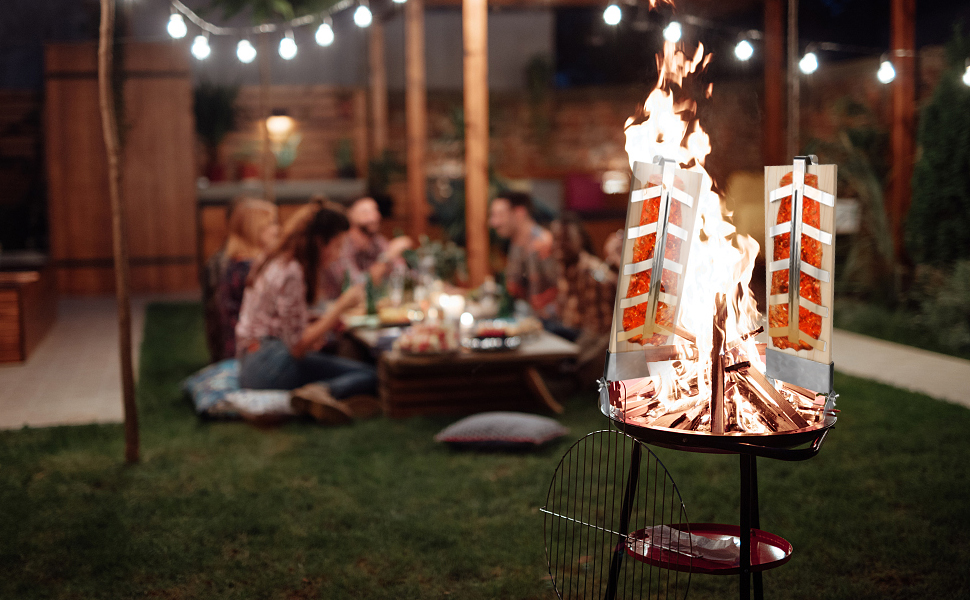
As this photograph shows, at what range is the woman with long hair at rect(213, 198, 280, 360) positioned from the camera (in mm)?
5699

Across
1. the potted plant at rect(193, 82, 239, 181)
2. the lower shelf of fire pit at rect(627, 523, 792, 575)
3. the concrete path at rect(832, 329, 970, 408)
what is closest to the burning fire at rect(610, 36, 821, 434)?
the lower shelf of fire pit at rect(627, 523, 792, 575)

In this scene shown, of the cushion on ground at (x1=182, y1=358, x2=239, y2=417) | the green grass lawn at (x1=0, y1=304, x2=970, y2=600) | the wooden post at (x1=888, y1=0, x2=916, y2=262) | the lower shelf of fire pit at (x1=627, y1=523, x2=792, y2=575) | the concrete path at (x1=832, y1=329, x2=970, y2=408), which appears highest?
the wooden post at (x1=888, y1=0, x2=916, y2=262)

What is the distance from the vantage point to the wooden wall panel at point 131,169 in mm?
11070

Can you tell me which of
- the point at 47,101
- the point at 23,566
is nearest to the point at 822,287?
the point at 23,566

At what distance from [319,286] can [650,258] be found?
11.0 ft

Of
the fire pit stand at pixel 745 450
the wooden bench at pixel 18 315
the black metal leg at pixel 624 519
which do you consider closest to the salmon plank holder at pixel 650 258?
the fire pit stand at pixel 745 450

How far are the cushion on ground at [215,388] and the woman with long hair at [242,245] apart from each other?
41 centimetres

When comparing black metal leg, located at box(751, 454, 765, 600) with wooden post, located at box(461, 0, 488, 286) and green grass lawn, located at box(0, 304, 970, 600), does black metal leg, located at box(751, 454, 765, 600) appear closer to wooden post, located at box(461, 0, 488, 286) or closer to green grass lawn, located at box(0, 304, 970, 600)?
green grass lawn, located at box(0, 304, 970, 600)

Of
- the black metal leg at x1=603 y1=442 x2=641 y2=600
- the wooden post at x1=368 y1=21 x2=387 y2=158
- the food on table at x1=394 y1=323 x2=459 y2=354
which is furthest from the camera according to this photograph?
the wooden post at x1=368 y1=21 x2=387 y2=158

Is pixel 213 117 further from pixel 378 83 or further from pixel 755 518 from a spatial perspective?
pixel 755 518

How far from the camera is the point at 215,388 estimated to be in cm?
531

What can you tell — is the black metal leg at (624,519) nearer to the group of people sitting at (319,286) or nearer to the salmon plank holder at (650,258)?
the salmon plank holder at (650,258)

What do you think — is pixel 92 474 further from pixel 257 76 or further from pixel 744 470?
pixel 257 76

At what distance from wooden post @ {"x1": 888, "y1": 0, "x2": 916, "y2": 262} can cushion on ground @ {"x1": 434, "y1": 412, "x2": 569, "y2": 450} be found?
224 inches
